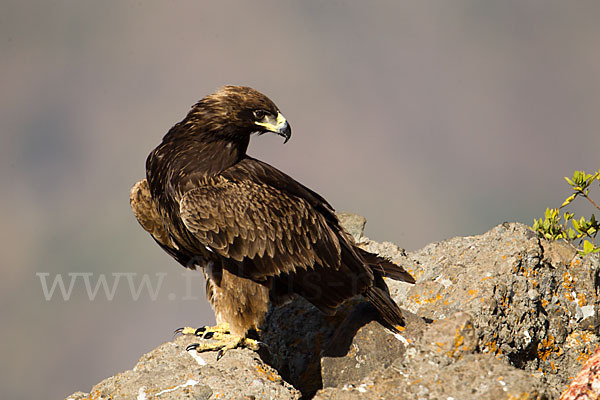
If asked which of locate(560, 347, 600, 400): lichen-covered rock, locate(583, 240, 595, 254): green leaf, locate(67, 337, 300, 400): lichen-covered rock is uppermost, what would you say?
locate(583, 240, 595, 254): green leaf

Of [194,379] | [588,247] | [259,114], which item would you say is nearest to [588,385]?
[588,247]

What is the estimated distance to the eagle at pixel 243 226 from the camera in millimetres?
6258

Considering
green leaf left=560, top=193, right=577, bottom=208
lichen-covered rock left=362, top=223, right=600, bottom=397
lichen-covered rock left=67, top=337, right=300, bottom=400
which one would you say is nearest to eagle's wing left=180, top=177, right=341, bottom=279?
lichen-covered rock left=67, top=337, right=300, bottom=400

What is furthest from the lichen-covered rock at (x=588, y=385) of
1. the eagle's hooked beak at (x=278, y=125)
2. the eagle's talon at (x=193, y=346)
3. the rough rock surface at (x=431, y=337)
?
the eagle's hooked beak at (x=278, y=125)

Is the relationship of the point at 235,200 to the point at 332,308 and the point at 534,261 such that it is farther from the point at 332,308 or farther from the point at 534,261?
the point at 534,261

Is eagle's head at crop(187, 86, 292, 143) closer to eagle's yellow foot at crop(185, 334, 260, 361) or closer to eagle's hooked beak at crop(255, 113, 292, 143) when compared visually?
eagle's hooked beak at crop(255, 113, 292, 143)

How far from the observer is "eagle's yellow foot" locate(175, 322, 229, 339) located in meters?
6.42

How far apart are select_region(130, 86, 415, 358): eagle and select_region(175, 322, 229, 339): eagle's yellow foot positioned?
10 millimetres

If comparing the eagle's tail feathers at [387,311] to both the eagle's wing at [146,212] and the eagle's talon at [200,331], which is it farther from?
the eagle's wing at [146,212]

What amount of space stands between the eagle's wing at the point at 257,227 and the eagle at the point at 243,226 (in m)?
0.01

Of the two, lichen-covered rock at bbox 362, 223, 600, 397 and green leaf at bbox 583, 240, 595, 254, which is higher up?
green leaf at bbox 583, 240, 595, 254

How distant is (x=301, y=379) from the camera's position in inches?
251

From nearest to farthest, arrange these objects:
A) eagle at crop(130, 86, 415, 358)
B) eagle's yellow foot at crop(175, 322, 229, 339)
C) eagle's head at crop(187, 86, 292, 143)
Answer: eagle at crop(130, 86, 415, 358) < eagle's yellow foot at crop(175, 322, 229, 339) < eagle's head at crop(187, 86, 292, 143)

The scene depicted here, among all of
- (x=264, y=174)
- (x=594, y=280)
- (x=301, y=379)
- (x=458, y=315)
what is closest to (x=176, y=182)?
(x=264, y=174)
